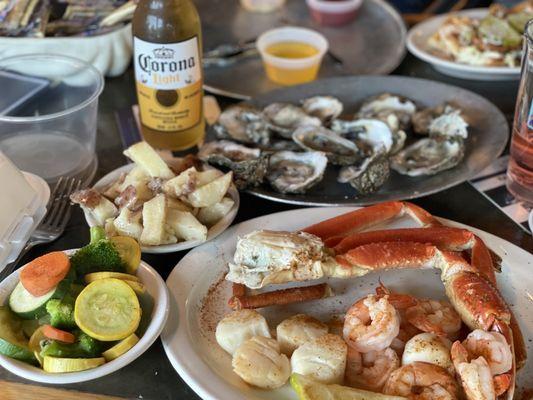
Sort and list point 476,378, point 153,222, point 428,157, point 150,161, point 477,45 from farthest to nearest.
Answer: point 477,45
point 428,157
point 150,161
point 153,222
point 476,378

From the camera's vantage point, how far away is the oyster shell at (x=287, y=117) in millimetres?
1451

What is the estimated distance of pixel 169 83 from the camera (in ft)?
4.30

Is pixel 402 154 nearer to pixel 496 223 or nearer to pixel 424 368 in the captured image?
pixel 496 223

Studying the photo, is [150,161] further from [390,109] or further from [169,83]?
[390,109]

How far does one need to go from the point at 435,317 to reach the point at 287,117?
653 mm

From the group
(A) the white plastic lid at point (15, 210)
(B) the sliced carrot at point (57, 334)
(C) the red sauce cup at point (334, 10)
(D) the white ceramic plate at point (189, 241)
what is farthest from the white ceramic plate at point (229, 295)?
(C) the red sauce cup at point (334, 10)

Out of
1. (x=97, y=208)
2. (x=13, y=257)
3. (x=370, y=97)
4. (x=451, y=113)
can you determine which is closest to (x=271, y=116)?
(x=370, y=97)

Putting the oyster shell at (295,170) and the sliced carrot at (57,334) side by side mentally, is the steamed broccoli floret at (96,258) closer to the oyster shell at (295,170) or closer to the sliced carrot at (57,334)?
the sliced carrot at (57,334)

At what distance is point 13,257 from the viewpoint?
1.08 metres

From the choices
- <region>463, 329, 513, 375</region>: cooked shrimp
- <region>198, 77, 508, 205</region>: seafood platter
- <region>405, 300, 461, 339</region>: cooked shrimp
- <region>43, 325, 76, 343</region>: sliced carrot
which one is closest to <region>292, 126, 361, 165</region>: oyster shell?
<region>198, 77, 508, 205</region>: seafood platter

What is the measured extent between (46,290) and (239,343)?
285 millimetres

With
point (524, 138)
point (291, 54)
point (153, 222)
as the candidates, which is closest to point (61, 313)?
point (153, 222)

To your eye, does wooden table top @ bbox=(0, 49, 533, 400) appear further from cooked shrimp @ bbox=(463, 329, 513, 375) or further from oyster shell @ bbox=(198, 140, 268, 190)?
cooked shrimp @ bbox=(463, 329, 513, 375)

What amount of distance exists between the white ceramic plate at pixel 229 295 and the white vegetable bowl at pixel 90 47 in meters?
0.70
